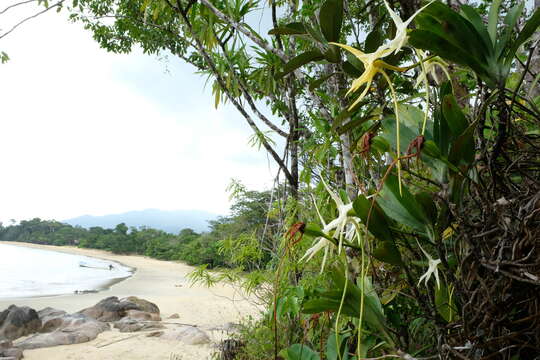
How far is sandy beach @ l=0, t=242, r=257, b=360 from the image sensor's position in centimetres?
409

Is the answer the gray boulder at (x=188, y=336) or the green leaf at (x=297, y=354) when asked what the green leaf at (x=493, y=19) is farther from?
the gray boulder at (x=188, y=336)

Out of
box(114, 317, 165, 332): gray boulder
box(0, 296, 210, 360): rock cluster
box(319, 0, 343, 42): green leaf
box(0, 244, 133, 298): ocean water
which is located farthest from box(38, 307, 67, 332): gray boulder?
box(319, 0, 343, 42): green leaf

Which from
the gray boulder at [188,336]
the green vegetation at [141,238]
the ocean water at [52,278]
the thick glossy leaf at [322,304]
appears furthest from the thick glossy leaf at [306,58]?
the ocean water at [52,278]

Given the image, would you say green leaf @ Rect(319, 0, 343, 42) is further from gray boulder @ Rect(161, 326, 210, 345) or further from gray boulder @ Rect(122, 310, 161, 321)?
gray boulder @ Rect(122, 310, 161, 321)

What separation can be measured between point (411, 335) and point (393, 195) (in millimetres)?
521

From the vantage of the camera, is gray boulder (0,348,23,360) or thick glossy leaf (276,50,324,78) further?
gray boulder (0,348,23,360)

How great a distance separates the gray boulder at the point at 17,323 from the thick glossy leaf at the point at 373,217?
6.36 m

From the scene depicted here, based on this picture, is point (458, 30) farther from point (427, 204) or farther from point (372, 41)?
point (372, 41)

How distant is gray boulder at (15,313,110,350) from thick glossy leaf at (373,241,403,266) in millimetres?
5271

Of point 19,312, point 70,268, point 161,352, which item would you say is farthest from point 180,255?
point 161,352

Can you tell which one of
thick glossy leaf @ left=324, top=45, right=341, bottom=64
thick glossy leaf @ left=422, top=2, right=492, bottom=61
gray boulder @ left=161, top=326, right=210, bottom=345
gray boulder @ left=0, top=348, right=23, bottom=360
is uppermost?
thick glossy leaf @ left=324, top=45, right=341, bottom=64

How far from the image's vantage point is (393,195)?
1.58 ft

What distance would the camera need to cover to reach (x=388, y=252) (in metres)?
0.49

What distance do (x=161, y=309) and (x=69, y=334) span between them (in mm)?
3028
